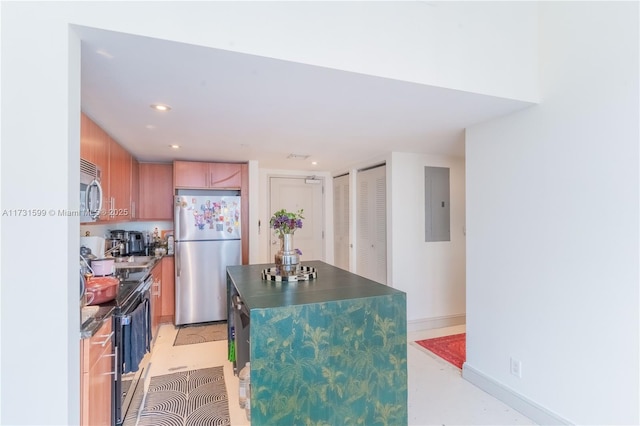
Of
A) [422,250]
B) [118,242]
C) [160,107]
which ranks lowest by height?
[422,250]

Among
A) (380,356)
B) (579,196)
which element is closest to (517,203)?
(579,196)

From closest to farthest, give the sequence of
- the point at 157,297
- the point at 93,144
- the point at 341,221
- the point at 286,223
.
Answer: the point at 93,144 → the point at 286,223 → the point at 157,297 → the point at 341,221

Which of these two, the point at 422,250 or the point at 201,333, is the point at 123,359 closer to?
the point at 201,333

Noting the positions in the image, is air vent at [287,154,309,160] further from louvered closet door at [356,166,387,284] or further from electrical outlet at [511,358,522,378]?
electrical outlet at [511,358,522,378]

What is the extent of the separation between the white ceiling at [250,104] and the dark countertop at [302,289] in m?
1.19

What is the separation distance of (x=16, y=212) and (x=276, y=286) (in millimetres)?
1346

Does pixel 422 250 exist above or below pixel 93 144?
below

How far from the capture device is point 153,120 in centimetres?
243

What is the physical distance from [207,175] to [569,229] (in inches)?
142

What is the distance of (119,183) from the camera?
3127 millimetres

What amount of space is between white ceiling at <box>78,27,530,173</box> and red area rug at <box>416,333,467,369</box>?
210 centimetres

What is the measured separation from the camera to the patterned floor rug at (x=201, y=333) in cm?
351

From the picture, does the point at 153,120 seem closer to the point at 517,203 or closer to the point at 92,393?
the point at 92,393

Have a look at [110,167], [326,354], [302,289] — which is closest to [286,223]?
[302,289]
